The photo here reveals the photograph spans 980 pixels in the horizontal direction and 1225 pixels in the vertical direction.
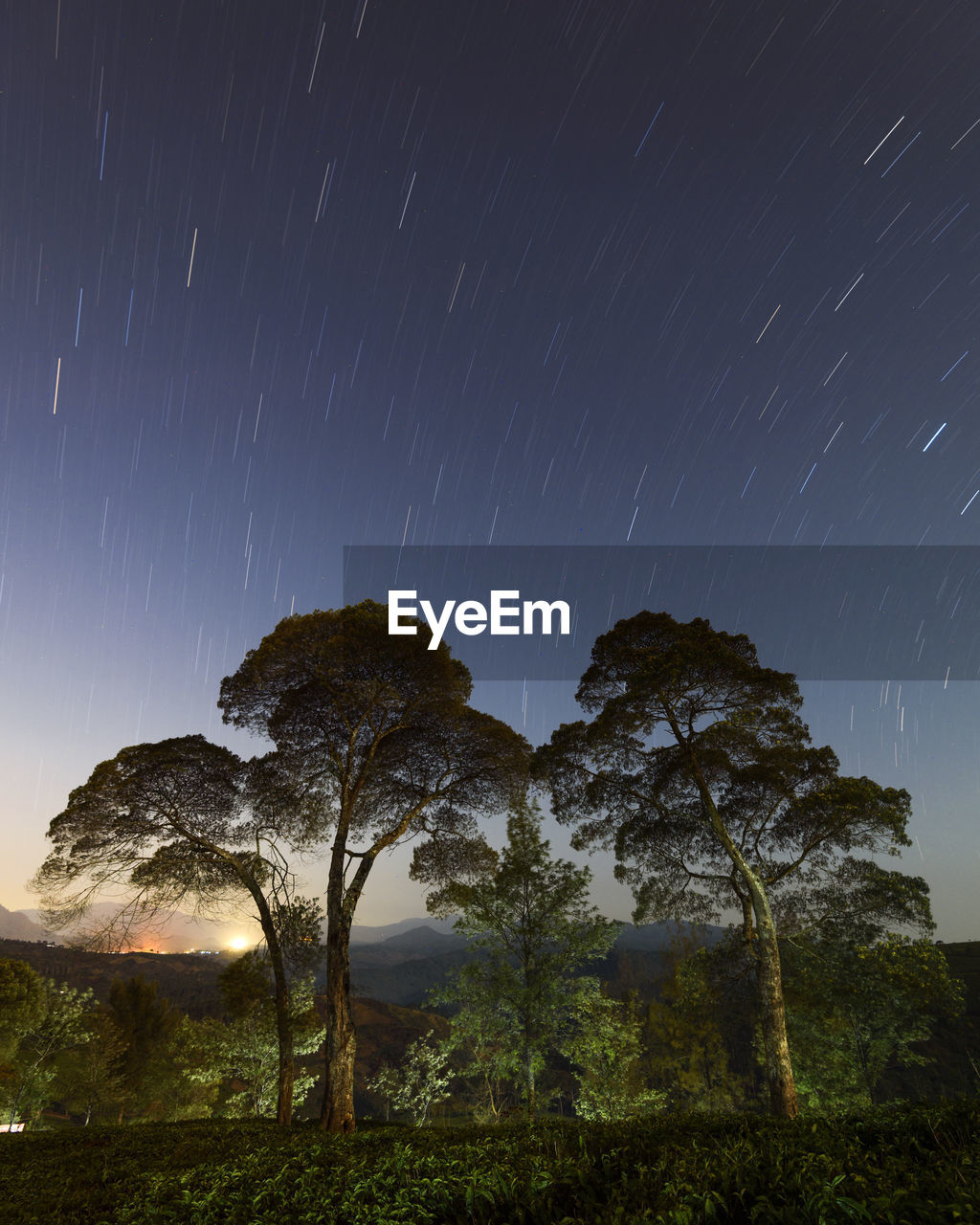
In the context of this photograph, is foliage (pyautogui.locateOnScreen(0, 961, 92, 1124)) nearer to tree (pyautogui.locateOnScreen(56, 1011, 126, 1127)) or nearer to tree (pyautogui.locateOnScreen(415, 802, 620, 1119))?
tree (pyautogui.locateOnScreen(56, 1011, 126, 1127))

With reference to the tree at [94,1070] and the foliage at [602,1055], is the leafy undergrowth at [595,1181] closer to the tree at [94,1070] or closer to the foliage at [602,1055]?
the foliage at [602,1055]

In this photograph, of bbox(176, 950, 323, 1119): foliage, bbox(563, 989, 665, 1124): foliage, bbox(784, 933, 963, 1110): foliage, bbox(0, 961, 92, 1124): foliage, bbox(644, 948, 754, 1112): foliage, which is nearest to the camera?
bbox(784, 933, 963, 1110): foliage

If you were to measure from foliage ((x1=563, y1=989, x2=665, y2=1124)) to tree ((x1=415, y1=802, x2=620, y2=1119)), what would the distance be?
0.49 meters

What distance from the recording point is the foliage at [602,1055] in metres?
19.5

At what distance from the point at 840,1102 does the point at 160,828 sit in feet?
79.7

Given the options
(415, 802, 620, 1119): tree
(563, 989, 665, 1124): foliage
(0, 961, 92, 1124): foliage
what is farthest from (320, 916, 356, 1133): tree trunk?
(0, 961, 92, 1124): foliage

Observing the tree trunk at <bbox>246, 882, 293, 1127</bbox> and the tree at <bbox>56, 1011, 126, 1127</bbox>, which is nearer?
the tree trunk at <bbox>246, 882, 293, 1127</bbox>

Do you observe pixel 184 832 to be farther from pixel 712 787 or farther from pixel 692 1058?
pixel 692 1058

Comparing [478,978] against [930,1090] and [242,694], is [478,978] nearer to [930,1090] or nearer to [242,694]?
[242,694]

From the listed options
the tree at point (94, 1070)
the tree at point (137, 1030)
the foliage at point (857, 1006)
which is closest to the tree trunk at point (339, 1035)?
the foliage at point (857, 1006)

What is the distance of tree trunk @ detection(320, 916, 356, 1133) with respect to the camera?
12641 millimetres

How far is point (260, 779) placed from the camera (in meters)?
16.8

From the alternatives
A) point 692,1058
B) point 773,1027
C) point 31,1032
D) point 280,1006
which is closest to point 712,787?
point 773,1027

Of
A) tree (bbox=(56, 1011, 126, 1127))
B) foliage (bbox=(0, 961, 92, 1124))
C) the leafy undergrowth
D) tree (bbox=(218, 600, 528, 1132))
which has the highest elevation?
tree (bbox=(218, 600, 528, 1132))
